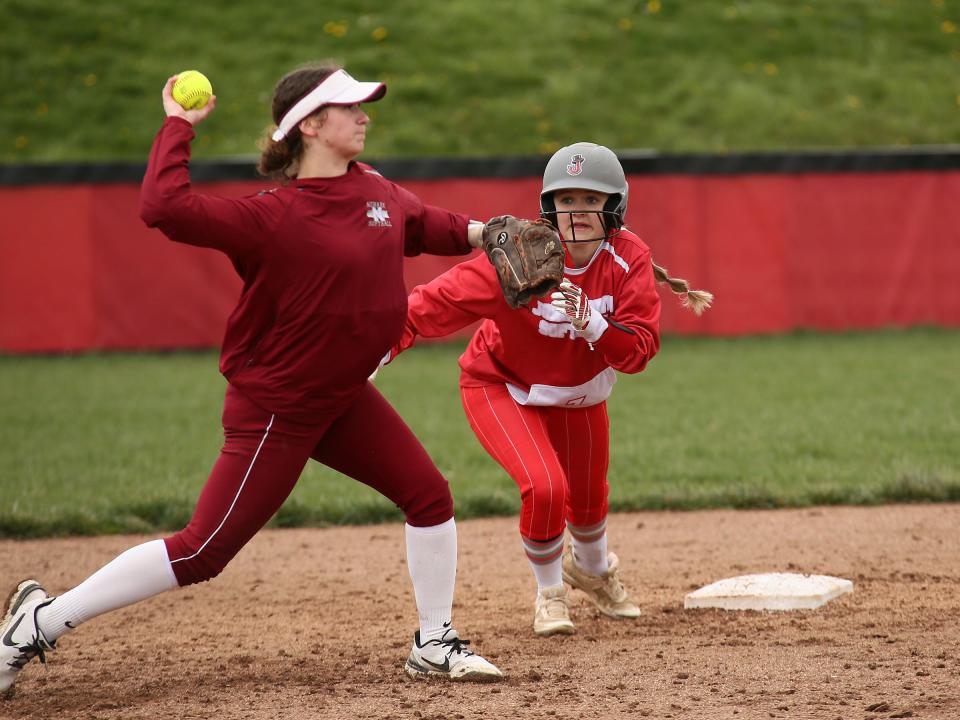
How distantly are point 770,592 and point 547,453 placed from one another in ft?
4.10

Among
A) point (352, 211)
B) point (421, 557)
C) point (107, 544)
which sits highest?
point (352, 211)

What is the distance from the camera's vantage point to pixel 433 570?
4.51 m


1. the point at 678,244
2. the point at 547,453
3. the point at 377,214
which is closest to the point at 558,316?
the point at 547,453

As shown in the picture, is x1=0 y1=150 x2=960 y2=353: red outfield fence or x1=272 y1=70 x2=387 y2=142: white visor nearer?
x1=272 y1=70 x2=387 y2=142: white visor

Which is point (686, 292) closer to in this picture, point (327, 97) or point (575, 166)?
point (575, 166)

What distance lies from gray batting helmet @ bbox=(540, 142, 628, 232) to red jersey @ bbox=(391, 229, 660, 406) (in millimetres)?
118

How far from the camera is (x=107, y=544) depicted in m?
7.11

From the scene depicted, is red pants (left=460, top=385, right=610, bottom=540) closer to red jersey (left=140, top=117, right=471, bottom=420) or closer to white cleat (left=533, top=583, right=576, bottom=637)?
white cleat (left=533, top=583, right=576, bottom=637)

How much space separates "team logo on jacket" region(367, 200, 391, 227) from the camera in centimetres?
Result: 416

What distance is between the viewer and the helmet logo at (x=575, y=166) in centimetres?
484

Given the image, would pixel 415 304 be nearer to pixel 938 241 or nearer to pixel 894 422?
pixel 894 422

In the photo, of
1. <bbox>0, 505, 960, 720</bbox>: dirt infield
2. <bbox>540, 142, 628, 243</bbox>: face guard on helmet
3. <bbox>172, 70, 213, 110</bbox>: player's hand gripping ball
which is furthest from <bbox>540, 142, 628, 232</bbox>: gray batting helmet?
<bbox>0, 505, 960, 720</bbox>: dirt infield

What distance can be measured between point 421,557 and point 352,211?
4.06 ft

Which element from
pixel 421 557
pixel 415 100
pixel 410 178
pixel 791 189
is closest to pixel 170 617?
pixel 421 557
